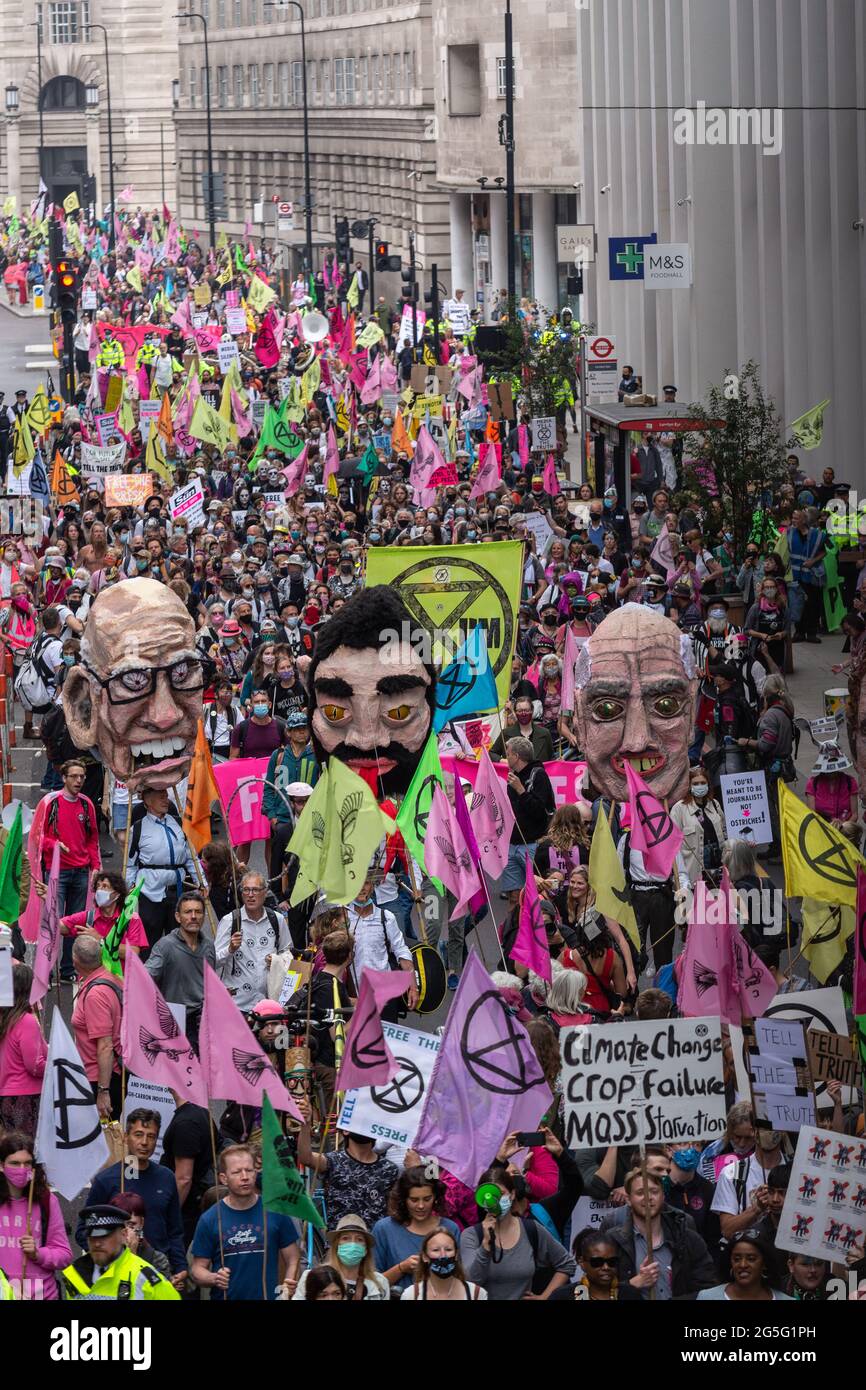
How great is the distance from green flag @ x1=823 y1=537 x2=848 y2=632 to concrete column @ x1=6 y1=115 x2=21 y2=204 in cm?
Result: 9869

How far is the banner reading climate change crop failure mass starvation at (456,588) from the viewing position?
17984mm

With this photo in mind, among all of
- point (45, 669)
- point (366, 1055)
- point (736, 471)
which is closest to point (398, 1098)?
point (366, 1055)

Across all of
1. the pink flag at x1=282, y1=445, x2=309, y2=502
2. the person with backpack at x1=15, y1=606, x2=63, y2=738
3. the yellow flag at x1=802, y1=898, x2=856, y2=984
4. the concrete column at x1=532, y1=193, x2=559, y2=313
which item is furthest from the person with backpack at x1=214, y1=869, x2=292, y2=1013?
the concrete column at x1=532, y1=193, x2=559, y2=313

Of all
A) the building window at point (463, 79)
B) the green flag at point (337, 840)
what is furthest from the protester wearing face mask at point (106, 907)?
the building window at point (463, 79)

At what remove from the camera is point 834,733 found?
54.0 feet

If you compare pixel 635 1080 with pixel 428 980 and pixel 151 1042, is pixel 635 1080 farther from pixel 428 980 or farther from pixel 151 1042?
pixel 428 980

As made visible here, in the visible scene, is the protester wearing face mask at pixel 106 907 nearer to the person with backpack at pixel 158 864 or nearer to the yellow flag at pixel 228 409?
the person with backpack at pixel 158 864

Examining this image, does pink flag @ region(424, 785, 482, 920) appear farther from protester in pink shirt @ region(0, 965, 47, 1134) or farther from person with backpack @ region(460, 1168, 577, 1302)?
person with backpack @ region(460, 1168, 577, 1302)

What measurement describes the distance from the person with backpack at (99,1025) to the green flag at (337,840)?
5.87ft

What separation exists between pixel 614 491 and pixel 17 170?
9381 centimetres

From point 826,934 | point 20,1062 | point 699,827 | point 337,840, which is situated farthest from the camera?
point 699,827

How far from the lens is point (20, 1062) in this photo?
11656 millimetres

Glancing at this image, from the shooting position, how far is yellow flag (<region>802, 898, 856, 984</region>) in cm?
1273

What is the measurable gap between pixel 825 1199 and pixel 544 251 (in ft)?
189
